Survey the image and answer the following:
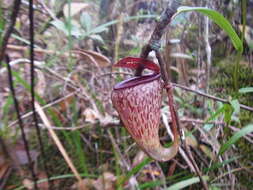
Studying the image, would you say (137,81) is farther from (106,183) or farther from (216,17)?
(106,183)

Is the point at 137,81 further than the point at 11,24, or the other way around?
the point at 11,24

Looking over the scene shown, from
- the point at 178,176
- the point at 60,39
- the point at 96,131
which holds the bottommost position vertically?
the point at 178,176

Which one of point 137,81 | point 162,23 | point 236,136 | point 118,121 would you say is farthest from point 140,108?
point 118,121

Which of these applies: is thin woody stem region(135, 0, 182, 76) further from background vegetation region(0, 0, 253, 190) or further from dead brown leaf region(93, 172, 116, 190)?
dead brown leaf region(93, 172, 116, 190)

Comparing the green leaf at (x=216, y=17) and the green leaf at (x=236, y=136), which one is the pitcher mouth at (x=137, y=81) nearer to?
the green leaf at (x=216, y=17)

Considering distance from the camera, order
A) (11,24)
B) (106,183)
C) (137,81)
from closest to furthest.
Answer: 1. (137,81)
2. (11,24)
3. (106,183)

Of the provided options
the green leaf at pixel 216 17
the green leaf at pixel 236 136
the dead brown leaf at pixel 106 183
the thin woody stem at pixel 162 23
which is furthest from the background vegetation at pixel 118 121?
the thin woody stem at pixel 162 23

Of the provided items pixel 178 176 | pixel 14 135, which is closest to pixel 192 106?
pixel 178 176

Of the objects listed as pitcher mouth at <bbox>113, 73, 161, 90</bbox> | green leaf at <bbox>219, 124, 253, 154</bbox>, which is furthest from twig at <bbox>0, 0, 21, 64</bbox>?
green leaf at <bbox>219, 124, 253, 154</bbox>

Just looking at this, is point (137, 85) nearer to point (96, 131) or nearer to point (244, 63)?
point (96, 131)
